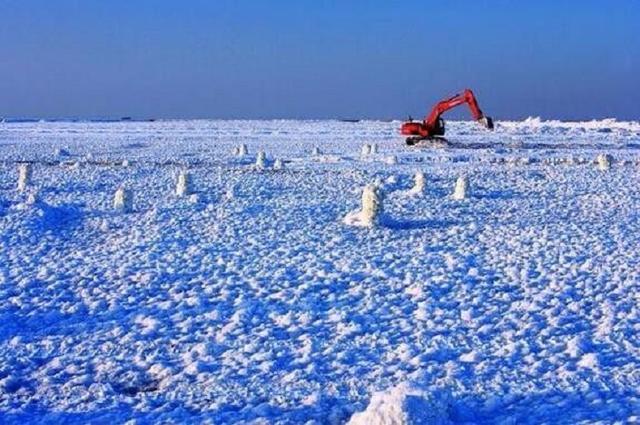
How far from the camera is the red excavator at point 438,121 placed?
39219mm

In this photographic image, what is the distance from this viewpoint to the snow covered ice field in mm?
6180

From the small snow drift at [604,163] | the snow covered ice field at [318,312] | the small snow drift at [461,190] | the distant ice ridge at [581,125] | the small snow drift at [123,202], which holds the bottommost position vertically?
the snow covered ice field at [318,312]

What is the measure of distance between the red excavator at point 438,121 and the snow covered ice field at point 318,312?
21646mm

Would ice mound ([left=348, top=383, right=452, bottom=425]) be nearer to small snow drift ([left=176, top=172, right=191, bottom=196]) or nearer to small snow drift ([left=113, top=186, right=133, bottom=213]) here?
small snow drift ([left=113, top=186, right=133, bottom=213])

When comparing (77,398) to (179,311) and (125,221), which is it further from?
(125,221)

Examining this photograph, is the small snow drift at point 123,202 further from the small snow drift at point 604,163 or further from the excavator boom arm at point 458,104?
the excavator boom arm at point 458,104

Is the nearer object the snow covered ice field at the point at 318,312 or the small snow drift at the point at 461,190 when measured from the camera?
the snow covered ice field at the point at 318,312

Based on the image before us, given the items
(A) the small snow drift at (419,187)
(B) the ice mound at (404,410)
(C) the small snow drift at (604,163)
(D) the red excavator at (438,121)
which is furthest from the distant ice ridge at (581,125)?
(B) the ice mound at (404,410)

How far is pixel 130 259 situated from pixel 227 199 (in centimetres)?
698

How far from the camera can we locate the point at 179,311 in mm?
8734

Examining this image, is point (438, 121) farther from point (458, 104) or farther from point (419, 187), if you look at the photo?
point (419, 187)

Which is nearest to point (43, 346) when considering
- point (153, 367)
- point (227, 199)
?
point (153, 367)

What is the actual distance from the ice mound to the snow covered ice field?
14 mm

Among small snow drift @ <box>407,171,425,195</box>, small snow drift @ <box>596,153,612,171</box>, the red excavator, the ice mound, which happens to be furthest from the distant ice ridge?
the ice mound
